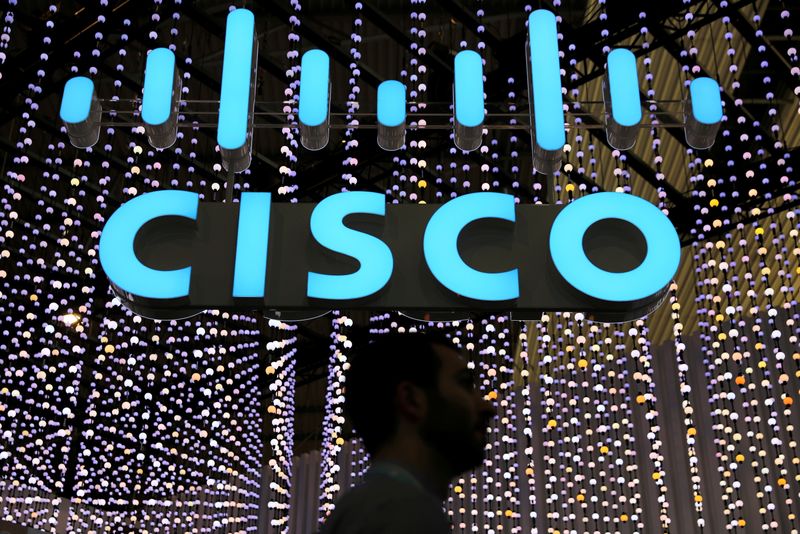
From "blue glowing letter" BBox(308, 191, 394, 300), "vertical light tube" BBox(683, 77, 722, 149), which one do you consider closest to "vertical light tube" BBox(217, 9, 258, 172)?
"blue glowing letter" BBox(308, 191, 394, 300)

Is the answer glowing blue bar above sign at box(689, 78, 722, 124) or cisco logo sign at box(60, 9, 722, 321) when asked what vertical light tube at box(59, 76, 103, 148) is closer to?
cisco logo sign at box(60, 9, 722, 321)

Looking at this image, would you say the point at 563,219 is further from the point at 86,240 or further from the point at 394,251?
the point at 86,240

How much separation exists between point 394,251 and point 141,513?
14.8 m

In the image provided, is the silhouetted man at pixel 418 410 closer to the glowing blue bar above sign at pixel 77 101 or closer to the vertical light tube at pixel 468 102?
the vertical light tube at pixel 468 102

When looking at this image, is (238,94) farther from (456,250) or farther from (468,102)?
(456,250)

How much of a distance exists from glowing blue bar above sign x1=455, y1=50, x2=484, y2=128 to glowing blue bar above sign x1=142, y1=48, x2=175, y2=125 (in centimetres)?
133

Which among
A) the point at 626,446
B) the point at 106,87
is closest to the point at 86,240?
the point at 106,87

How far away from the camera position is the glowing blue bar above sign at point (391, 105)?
4.50 m

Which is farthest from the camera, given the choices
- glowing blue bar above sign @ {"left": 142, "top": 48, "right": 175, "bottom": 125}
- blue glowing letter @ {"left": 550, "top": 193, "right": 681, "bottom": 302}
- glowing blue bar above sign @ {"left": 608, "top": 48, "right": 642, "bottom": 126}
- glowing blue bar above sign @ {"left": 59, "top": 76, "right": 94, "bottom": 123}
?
glowing blue bar above sign @ {"left": 59, "top": 76, "right": 94, "bottom": 123}

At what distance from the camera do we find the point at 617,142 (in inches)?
172

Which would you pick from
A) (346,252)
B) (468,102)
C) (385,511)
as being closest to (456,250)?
(346,252)

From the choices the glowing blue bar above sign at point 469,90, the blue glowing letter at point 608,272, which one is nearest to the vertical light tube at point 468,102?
the glowing blue bar above sign at point 469,90

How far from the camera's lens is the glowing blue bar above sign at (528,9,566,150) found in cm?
427

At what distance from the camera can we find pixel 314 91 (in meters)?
4.51
